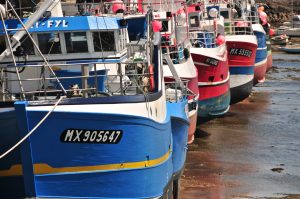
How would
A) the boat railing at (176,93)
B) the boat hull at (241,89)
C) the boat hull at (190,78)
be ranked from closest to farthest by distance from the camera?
the boat railing at (176,93), the boat hull at (190,78), the boat hull at (241,89)

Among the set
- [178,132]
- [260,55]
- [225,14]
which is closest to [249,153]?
[178,132]

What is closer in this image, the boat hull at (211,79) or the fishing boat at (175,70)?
the fishing boat at (175,70)

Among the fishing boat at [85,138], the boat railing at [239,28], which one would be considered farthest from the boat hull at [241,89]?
the fishing boat at [85,138]

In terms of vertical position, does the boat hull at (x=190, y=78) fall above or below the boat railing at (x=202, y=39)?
below

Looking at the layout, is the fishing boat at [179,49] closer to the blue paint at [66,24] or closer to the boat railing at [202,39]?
the boat railing at [202,39]

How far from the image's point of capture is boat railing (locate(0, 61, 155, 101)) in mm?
12172

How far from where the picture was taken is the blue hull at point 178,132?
15.8 metres

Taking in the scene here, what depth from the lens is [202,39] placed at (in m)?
27.5

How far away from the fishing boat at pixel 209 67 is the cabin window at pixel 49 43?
10.7m

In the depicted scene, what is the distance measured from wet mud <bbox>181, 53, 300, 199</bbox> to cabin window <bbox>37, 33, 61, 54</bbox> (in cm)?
494

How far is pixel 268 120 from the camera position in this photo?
2891 cm

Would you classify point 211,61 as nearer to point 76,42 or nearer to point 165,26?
point 165,26

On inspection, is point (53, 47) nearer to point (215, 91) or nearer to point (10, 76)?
point (10, 76)

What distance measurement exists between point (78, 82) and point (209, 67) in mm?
12388
